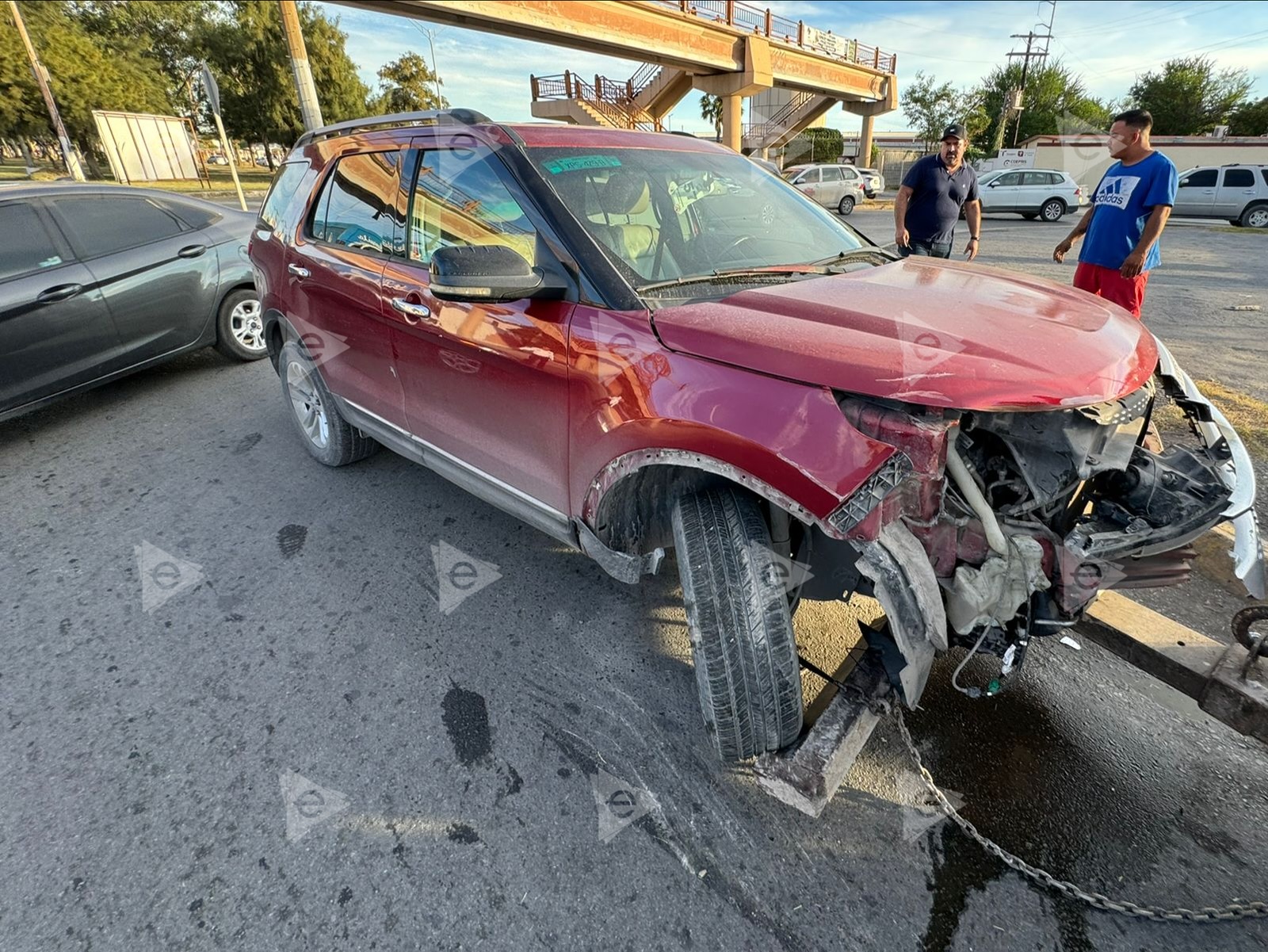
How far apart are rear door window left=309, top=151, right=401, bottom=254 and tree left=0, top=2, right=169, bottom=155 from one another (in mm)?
37379

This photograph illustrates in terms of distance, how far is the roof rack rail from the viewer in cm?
256

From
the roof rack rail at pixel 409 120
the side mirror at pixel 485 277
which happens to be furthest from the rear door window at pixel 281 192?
the side mirror at pixel 485 277

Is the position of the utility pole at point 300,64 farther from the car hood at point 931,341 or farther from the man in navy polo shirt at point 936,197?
the car hood at point 931,341

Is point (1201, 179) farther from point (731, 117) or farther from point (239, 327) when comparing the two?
point (239, 327)

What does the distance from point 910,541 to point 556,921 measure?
133 centimetres

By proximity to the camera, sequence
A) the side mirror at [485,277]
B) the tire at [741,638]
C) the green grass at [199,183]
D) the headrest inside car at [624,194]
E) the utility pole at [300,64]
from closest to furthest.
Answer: the tire at [741,638], the side mirror at [485,277], the headrest inside car at [624,194], the utility pole at [300,64], the green grass at [199,183]

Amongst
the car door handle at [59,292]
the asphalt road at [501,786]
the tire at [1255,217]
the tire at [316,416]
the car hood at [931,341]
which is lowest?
the tire at [1255,217]

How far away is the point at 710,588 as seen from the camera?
71.7 inches

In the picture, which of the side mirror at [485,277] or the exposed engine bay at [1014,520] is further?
the side mirror at [485,277]

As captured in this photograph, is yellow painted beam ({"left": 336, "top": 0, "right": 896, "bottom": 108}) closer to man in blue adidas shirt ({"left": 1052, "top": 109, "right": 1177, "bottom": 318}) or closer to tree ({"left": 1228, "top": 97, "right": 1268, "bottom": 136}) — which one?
man in blue adidas shirt ({"left": 1052, "top": 109, "right": 1177, "bottom": 318})

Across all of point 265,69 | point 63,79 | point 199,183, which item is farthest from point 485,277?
point 265,69

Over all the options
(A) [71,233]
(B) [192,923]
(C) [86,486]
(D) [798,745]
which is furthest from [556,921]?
(A) [71,233]

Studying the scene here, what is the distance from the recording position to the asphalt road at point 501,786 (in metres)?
1.68

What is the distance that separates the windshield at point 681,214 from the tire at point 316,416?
216 cm
